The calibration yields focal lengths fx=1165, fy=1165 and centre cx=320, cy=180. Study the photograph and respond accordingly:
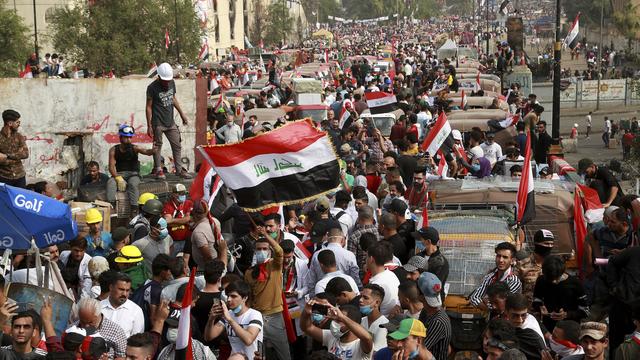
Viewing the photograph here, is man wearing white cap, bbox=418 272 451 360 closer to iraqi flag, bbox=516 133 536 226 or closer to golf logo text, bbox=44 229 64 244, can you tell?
golf logo text, bbox=44 229 64 244

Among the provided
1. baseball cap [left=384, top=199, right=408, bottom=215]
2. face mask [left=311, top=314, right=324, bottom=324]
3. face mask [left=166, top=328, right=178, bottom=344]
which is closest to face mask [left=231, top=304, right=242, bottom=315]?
face mask [left=166, top=328, right=178, bottom=344]

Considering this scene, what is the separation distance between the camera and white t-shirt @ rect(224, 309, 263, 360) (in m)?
8.47

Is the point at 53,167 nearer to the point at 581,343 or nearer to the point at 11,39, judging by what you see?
the point at 581,343

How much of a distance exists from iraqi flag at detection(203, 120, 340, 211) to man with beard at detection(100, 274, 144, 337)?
1.82m

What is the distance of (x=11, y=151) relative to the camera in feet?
44.9

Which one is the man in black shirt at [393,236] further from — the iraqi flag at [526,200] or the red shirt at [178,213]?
the red shirt at [178,213]

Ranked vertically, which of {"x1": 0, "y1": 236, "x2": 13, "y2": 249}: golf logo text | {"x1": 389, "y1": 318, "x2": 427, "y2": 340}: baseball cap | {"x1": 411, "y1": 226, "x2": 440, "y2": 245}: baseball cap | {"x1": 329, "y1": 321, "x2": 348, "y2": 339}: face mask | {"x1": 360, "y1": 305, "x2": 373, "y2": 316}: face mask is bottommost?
{"x1": 329, "y1": 321, "x2": 348, "y2": 339}: face mask

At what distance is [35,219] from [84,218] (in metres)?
2.42

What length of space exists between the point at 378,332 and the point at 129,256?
2.82 meters

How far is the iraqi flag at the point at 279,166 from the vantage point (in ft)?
33.8

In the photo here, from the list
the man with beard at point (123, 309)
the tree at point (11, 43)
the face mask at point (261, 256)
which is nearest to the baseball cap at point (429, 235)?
the face mask at point (261, 256)

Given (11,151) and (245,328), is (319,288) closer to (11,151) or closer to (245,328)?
(245,328)

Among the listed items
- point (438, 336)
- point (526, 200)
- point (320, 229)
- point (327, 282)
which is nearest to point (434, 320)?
point (438, 336)

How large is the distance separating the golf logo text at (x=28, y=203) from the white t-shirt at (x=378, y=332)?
3.09m
